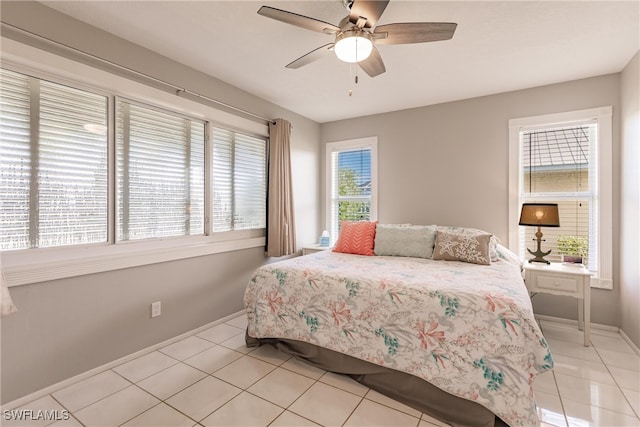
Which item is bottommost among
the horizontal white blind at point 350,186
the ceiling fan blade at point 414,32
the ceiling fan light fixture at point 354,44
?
the horizontal white blind at point 350,186

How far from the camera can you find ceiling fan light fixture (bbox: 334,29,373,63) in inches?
68.5

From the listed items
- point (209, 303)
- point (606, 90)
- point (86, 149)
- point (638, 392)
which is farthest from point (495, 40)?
point (209, 303)

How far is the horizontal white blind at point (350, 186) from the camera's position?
425 cm

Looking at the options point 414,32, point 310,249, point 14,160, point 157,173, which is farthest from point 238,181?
point 414,32

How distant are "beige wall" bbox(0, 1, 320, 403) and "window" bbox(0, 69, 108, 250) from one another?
12.7 inches

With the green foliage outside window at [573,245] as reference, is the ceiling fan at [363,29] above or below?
above

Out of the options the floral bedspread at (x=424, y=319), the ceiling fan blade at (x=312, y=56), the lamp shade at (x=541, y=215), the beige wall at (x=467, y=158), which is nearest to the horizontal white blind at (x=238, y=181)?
the floral bedspread at (x=424, y=319)

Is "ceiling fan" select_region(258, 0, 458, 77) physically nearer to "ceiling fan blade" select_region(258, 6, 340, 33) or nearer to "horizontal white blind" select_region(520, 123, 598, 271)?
"ceiling fan blade" select_region(258, 6, 340, 33)

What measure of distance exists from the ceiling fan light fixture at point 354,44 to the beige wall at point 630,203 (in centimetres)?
240

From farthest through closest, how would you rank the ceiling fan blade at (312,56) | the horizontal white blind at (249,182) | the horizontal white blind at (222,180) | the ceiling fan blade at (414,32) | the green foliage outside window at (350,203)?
1. the green foliage outside window at (350,203)
2. the horizontal white blind at (249,182)
3. the horizontal white blind at (222,180)
4. the ceiling fan blade at (312,56)
5. the ceiling fan blade at (414,32)

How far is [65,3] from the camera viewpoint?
1.90 meters

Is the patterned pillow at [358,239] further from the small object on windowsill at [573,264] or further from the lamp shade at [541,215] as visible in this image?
the small object on windowsill at [573,264]

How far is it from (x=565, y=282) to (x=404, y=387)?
1.88 meters

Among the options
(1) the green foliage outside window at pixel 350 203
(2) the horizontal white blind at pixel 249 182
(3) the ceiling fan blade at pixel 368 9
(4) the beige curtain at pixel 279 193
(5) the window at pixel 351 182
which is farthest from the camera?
(1) the green foliage outside window at pixel 350 203
